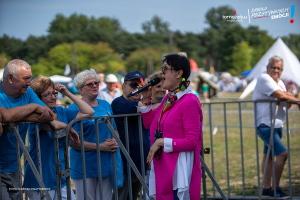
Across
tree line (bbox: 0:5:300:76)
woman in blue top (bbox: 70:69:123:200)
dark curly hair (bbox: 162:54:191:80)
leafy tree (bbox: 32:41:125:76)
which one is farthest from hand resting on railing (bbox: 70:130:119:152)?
leafy tree (bbox: 32:41:125:76)

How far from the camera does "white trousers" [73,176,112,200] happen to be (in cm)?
302

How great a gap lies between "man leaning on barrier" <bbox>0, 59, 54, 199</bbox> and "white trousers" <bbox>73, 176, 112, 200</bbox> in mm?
621

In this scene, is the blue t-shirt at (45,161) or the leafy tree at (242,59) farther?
the leafy tree at (242,59)

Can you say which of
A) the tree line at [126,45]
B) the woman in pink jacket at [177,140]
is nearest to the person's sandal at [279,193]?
the woman in pink jacket at [177,140]

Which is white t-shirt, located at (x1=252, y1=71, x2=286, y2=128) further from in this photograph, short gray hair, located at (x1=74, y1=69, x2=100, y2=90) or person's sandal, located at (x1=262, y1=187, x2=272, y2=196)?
short gray hair, located at (x1=74, y1=69, x2=100, y2=90)

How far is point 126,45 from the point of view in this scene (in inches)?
3693

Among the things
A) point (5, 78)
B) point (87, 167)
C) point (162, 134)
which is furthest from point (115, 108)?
point (5, 78)

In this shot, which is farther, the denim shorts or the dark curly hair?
the denim shorts

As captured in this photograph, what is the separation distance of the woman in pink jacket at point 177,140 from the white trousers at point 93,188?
28.0 inches

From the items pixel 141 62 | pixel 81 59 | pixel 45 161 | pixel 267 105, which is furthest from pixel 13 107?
pixel 141 62

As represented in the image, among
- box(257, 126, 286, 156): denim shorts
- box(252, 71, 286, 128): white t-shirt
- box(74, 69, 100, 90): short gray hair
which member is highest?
box(74, 69, 100, 90): short gray hair

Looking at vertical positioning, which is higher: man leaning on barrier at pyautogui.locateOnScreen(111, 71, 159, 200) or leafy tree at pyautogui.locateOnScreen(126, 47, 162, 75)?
leafy tree at pyautogui.locateOnScreen(126, 47, 162, 75)

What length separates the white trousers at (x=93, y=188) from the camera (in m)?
3.02

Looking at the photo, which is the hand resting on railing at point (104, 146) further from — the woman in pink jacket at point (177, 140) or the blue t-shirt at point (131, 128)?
the woman in pink jacket at point (177, 140)
